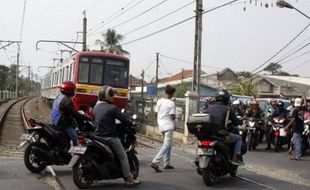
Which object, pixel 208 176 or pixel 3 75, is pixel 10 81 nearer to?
pixel 3 75

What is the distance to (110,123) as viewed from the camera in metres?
8.95

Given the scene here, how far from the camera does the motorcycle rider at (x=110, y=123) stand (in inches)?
352

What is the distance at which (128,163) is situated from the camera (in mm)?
9164

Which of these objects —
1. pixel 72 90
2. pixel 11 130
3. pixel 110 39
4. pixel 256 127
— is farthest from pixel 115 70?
pixel 110 39

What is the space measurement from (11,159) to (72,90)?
10.1ft

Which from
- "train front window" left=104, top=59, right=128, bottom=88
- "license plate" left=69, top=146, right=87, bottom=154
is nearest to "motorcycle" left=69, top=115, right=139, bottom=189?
"license plate" left=69, top=146, right=87, bottom=154

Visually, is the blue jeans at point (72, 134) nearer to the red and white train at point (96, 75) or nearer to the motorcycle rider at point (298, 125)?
the motorcycle rider at point (298, 125)

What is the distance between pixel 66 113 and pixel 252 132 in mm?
7773

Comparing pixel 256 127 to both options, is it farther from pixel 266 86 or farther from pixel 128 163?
pixel 266 86

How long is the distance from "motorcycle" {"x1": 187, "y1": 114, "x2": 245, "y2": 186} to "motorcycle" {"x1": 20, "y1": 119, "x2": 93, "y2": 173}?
2.15 meters

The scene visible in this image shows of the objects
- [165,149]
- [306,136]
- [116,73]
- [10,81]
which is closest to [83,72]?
[116,73]

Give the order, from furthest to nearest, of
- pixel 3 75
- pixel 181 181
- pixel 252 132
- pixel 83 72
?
pixel 3 75 < pixel 83 72 < pixel 252 132 < pixel 181 181

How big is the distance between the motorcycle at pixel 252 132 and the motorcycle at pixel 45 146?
7.36 metres

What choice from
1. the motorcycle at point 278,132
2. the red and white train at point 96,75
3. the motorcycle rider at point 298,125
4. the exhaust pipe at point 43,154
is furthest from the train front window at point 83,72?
the exhaust pipe at point 43,154
